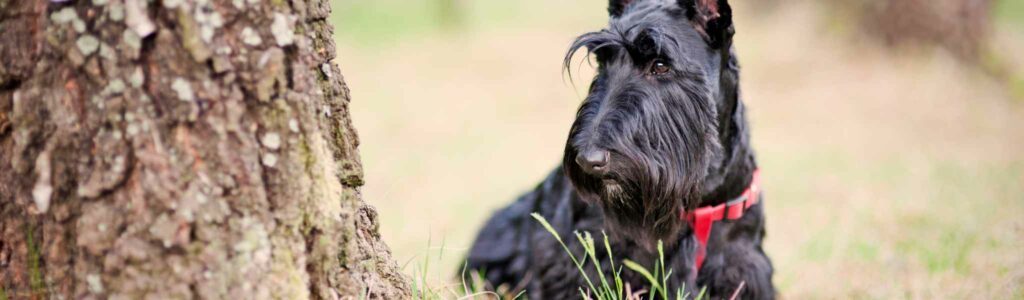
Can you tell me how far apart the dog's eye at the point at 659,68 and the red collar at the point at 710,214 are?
47 centimetres

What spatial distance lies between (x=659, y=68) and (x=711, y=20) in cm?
26

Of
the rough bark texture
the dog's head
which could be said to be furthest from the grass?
the rough bark texture

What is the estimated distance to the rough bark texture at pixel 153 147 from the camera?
4.95ft

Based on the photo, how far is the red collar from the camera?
2693 mm

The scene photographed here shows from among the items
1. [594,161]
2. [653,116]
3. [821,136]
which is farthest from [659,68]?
[821,136]

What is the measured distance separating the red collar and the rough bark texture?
1.47m

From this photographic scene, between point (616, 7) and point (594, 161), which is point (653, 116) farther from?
point (616, 7)

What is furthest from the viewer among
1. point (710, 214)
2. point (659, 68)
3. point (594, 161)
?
point (710, 214)

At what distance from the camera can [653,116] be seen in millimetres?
2439

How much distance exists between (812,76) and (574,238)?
818 centimetres

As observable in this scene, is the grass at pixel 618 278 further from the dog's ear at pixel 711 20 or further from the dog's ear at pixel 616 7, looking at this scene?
the dog's ear at pixel 616 7

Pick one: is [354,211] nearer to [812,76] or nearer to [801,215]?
[801,215]

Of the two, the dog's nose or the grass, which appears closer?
the grass

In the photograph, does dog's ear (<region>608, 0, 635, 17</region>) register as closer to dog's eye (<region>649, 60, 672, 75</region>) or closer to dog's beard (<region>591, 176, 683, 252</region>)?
dog's eye (<region>649, 60, 672, 75</region>)
